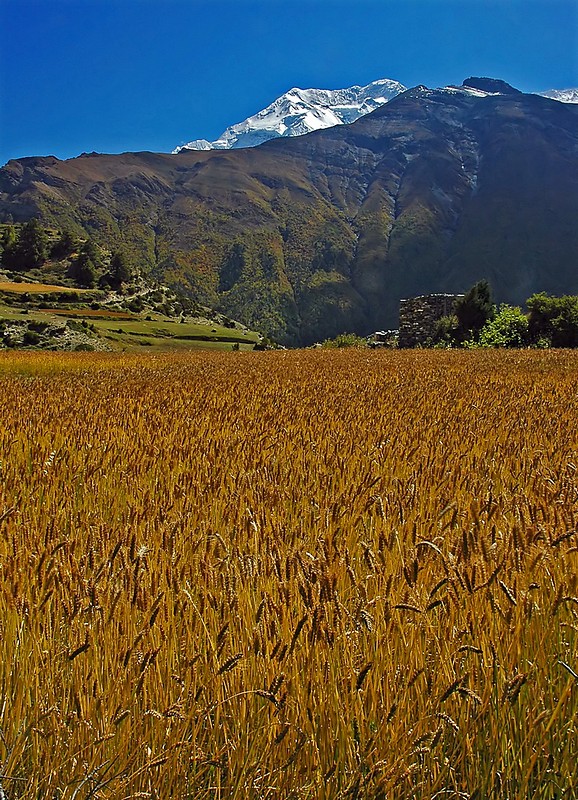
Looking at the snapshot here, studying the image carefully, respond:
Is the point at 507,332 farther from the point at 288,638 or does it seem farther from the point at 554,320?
the point at 288,638

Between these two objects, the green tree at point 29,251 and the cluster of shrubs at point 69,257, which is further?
the green tree at point 29,251

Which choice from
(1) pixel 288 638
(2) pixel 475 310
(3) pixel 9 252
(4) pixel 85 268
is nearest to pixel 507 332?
(2) pixel 475 310

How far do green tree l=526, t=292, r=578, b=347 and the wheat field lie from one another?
34.7 m

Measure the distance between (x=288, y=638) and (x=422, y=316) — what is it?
168 ft

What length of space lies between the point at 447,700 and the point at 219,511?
1726 millimetres

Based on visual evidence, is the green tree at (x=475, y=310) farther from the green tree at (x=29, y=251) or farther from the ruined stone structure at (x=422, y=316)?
the green tree at (x=29, y=251)

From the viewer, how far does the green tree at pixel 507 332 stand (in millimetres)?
37344

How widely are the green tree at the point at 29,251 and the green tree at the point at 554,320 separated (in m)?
92.7

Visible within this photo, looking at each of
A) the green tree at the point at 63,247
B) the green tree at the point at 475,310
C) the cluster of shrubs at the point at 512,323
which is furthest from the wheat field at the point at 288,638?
the green tree at the point at 63,247

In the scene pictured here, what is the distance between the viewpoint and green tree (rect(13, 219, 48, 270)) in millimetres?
104562

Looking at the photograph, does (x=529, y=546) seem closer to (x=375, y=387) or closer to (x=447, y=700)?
(x=447, y=700)

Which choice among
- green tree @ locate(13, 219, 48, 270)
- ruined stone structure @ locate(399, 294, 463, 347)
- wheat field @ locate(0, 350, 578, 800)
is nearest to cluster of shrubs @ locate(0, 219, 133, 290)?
green tree @ locate(13, 219, 48, 270)

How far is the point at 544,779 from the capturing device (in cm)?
137

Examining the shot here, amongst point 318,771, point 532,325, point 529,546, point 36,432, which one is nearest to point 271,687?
point 318,771
